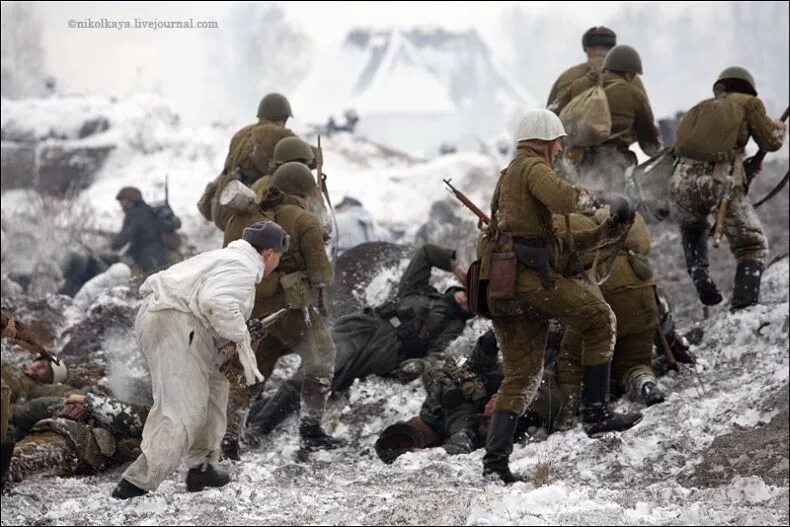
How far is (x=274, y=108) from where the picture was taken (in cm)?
1004

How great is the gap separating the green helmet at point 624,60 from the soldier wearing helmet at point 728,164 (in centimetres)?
55

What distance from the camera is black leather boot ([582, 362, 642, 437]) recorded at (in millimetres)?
7112

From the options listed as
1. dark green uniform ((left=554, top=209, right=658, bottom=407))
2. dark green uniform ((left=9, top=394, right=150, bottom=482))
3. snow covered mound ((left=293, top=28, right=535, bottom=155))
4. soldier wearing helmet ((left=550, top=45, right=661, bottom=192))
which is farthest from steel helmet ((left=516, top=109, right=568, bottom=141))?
snow covered mound ((left=293, top=28, right=535, bottom=155))

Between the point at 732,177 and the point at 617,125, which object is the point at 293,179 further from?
the point at 732,177

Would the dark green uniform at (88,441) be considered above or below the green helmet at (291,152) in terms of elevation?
below

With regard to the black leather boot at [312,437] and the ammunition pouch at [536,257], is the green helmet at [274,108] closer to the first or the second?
the black leather boot at [312,437]

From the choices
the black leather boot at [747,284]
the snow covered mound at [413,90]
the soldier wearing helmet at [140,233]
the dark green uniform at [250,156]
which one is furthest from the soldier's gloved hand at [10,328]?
the snow covered mound at [413,90]

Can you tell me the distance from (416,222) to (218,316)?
54.4ft

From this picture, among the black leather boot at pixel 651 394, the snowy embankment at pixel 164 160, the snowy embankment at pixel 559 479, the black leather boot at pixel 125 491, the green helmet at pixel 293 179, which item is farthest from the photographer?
the snowy embankment at pixel 164 160

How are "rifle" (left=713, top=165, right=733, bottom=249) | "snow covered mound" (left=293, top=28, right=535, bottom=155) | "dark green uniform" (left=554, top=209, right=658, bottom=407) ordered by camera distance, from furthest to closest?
"snow covered mound" (left=293, top=28, right=535, bottom=155) → "rifle" (left=713, top=165, right=733, bottom=249) → "dark green uniform" (left=554, top=209, right=658, bottom=407)

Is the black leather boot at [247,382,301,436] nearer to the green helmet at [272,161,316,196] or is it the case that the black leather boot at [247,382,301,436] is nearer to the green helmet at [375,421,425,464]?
the green helmet at [375,421,425,464]

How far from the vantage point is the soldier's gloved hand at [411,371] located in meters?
9.52

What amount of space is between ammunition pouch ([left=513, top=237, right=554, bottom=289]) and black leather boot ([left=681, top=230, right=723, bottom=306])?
2991mm

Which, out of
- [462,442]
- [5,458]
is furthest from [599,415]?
[5,458]
